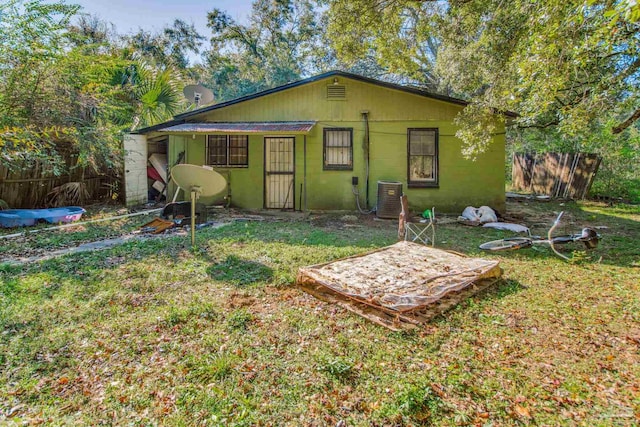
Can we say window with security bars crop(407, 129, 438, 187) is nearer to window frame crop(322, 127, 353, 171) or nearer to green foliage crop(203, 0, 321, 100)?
window frame crop(322, 127, 353, 171)

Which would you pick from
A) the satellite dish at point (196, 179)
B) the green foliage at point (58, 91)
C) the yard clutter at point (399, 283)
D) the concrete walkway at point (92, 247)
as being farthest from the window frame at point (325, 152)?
the yard clutter at point (399, 283)

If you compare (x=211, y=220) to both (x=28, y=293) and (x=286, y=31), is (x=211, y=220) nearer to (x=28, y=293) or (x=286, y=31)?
(x=28, y=293)

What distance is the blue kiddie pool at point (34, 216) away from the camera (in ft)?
22.1

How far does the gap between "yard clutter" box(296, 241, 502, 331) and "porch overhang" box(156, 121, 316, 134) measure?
4680 mm

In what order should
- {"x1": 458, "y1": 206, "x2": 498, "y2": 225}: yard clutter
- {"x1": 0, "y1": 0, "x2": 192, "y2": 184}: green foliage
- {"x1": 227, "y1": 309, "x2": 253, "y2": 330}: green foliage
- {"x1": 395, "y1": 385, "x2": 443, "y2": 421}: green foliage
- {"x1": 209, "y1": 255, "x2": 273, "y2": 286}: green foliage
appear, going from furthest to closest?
{"x1": 458, "y1": 206, "x2": 498, "y2": 225}: yard clutter < {"x1": 0, "y1": 0, "x2": 192, "y2": 184}: green foliage < {"x1": 209, "y1": 255, "x2": 273, "y2": 286}: green foliage < {"x1": 227, "y1": 309, "x2": 253, "y2": 330}: green foliage < {"x1": 395, "y1": 385, "x2": 443, "y2": 421}: green foliage

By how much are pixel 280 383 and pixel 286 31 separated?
22778 mm

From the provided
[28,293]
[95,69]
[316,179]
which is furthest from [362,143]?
[28,293]

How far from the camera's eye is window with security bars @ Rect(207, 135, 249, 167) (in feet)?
31.7

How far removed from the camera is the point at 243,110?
9.49 metres

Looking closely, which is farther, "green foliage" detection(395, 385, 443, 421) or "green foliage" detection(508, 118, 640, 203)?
"green foliage" detection(508, 118, 640, 203)

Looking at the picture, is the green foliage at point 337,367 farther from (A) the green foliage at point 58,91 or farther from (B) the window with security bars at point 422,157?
(B) the window with security bars at point 422,157

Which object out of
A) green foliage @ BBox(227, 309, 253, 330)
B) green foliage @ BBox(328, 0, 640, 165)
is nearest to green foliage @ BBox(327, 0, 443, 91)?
green foliage @ BBox(328, 0, 640, 165)

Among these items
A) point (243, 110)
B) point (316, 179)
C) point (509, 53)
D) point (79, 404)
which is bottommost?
point (79, 404)

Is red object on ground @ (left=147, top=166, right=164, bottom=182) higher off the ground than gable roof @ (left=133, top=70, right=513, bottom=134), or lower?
lower
